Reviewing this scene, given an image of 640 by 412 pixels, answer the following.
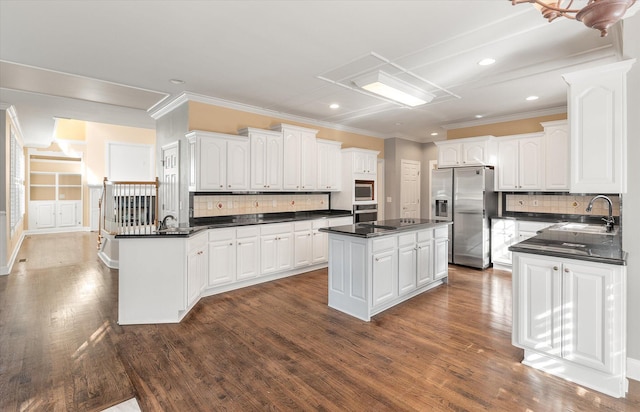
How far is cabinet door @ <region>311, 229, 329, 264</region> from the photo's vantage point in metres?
5.53

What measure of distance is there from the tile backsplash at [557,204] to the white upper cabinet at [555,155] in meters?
0.35

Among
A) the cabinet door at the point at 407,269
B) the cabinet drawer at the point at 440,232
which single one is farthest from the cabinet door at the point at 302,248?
the cabinet drawer at the point at 440,232

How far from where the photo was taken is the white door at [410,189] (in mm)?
7914

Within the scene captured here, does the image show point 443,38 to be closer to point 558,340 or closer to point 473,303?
point 558,340

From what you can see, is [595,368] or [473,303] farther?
[473,303]

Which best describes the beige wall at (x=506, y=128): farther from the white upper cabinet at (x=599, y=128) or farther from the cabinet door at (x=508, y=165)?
the white upper cabinet at (x=599, y=128)

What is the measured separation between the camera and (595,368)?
2.21 meters

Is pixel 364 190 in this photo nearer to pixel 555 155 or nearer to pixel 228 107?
pixel 228 107

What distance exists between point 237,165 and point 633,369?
4.68 m

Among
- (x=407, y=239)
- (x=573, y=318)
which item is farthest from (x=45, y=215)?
(x=573, y=318)

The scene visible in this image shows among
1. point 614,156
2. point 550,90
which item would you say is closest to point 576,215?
point 550,90

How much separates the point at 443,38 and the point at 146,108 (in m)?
4.77

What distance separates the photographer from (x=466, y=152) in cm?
597

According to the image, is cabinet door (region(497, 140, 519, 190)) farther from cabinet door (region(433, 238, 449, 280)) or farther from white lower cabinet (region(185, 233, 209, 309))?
white lower cabinet (region(185, 233, 209, 309))
